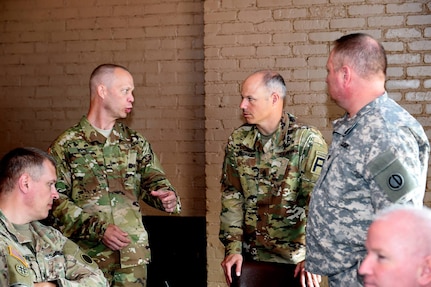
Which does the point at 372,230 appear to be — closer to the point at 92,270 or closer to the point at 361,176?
the point at 361,176

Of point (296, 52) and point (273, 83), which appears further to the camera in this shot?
point (296, 52)

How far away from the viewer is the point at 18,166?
8.67 ft

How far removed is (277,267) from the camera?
3.04 m

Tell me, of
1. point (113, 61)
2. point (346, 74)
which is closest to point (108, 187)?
point (346, 74)

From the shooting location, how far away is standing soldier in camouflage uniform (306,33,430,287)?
→ 7.88 ft

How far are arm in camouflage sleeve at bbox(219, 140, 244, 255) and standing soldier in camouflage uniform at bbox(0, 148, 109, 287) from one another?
0.92 meters

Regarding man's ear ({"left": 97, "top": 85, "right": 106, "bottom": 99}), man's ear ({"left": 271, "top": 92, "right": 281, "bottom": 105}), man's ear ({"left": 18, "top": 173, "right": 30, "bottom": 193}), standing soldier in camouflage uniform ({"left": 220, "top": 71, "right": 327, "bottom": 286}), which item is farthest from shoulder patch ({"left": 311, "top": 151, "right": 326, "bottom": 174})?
man's ear ({"left": 18, "top": 173, "right": 30, "bottom": 193})

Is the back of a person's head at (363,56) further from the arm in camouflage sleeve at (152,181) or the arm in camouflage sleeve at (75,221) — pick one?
the arm in camouflage sleeve at (75,221)

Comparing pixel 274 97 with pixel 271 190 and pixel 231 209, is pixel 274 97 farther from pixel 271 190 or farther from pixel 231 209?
pixel 231 209

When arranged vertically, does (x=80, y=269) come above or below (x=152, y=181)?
below

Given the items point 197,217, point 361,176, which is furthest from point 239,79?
point 361,176

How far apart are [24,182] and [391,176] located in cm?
147

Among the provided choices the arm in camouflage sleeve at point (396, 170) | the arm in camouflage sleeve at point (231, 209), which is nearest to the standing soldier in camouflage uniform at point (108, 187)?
the arm in camouflage sleeve at point (231, 209)

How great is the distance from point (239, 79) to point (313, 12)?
2.30 feet
